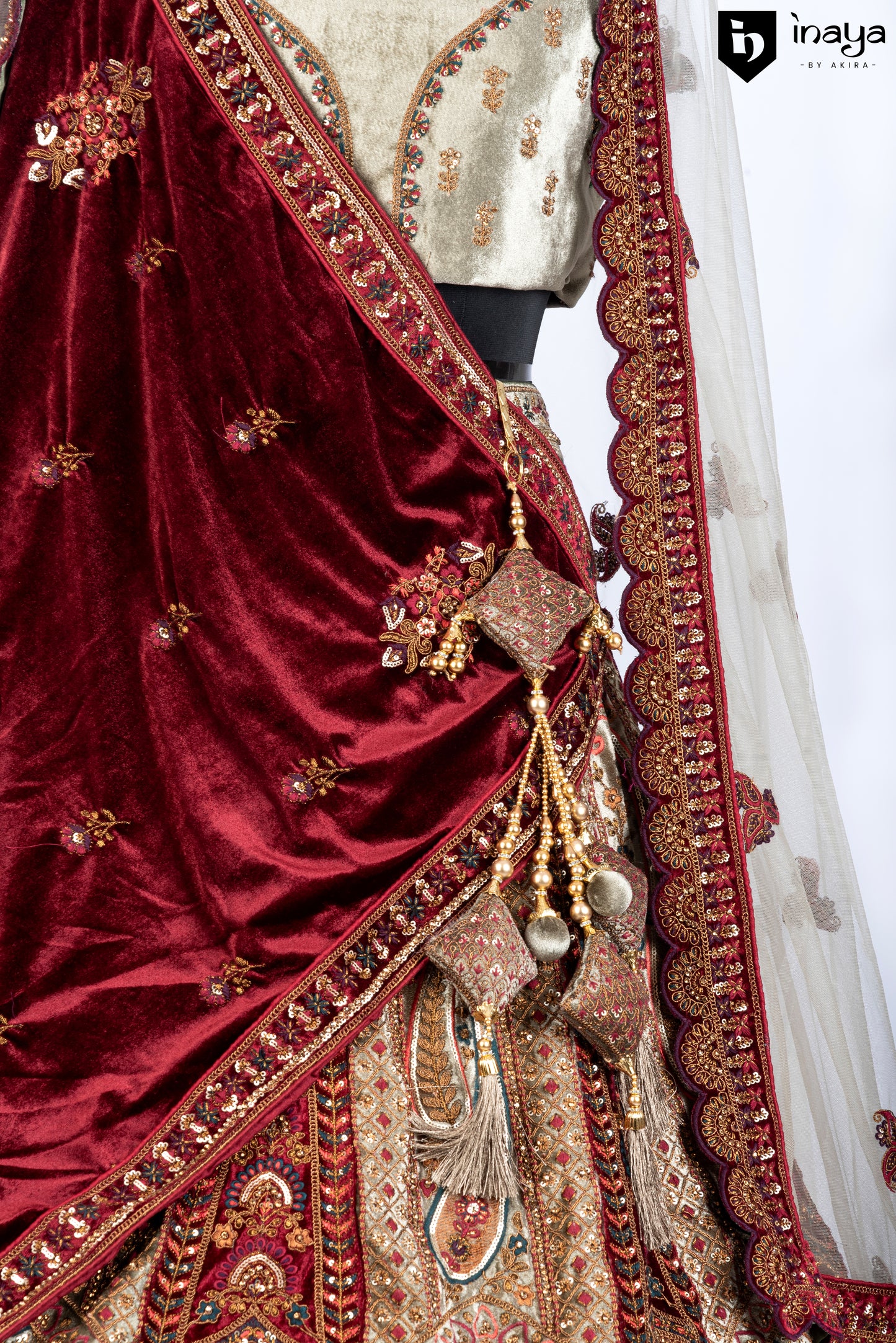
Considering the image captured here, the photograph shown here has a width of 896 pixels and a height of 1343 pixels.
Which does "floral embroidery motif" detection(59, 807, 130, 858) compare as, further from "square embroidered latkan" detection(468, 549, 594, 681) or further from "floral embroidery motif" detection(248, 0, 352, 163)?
"floral embroidery motif" detection(248, 0, 352, 163)

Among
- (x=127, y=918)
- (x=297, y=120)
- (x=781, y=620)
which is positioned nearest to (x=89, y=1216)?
(x=127, y=918)

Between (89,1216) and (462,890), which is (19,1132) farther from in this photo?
(462,890)

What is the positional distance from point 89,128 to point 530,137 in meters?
0.37

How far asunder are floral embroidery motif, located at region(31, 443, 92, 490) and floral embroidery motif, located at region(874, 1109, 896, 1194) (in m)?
0.92

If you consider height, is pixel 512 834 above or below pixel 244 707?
below

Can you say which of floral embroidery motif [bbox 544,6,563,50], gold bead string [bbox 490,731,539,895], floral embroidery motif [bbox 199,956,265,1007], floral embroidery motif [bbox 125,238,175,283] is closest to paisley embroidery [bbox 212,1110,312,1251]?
floral embroidery motif [bbox 199,956,265,1007]

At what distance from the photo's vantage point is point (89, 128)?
107 cm

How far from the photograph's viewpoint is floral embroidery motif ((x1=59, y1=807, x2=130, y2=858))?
108cm

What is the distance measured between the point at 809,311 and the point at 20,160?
1.13 metres

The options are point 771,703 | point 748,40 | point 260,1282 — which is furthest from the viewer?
point 748,40

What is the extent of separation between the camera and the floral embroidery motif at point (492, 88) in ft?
3.63

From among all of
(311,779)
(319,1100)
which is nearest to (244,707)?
(311,779)

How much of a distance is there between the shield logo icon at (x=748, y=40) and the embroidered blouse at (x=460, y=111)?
52 centimetres

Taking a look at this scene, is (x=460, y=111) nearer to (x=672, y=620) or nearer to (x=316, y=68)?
(x=316, y=68)
